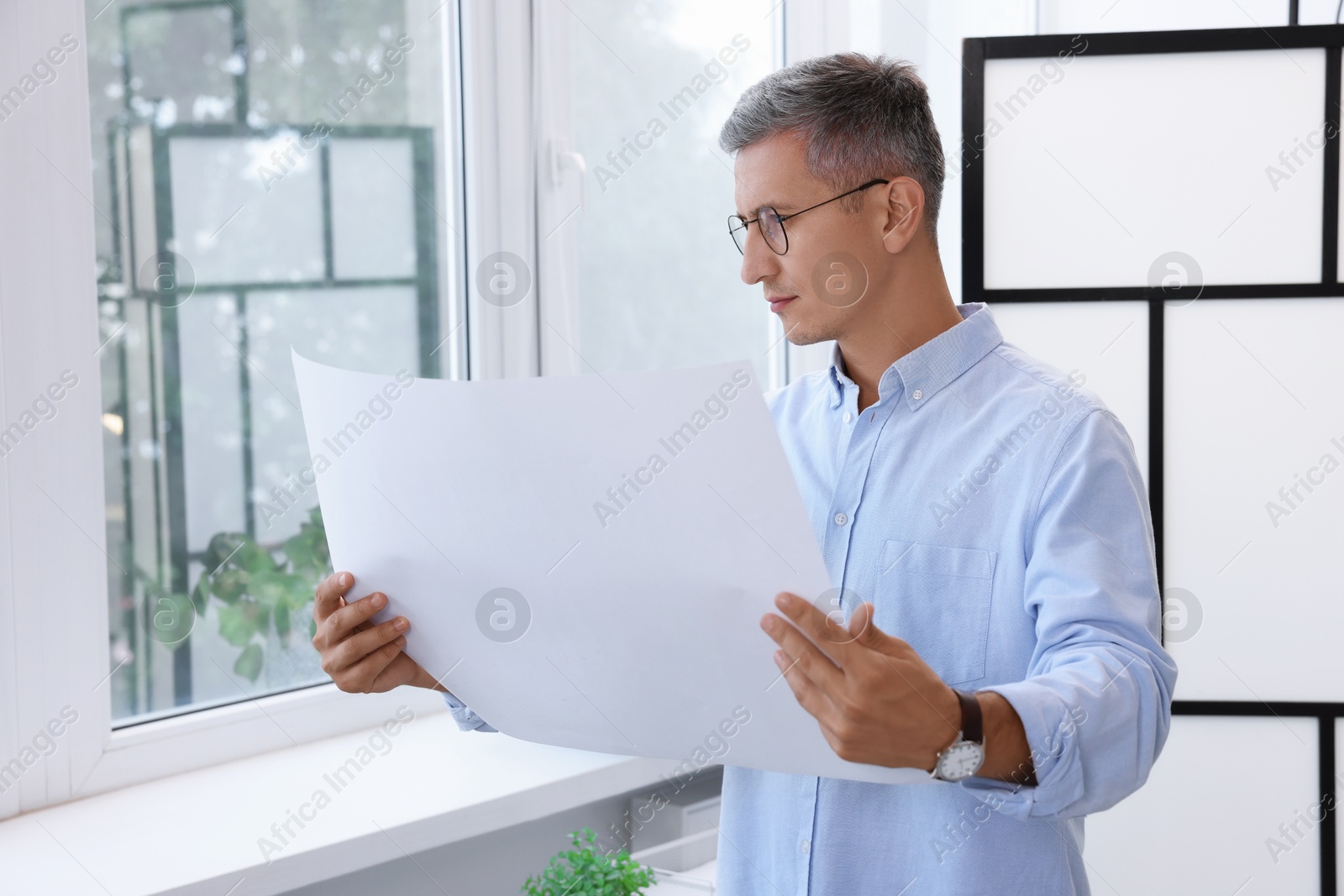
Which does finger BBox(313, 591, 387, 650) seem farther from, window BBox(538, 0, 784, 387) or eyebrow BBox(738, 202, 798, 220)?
window BBox(538, 0, 784, 387)

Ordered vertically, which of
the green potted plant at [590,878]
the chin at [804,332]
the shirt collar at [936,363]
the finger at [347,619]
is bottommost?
the green potted plant at [590,878]

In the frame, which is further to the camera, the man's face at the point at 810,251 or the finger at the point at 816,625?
the man's face at the point at 810,251

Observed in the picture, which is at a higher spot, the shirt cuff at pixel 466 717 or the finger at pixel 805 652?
the finger at pixel 805 652

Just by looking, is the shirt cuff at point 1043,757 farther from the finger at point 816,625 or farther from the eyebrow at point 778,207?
the eyebrow at point 778,207

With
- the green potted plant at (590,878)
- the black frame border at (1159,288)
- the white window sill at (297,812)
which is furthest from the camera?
the black frame border at (1159,288)

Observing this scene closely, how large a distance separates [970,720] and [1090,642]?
16cm

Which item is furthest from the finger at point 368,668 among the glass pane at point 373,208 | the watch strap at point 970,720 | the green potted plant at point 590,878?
the glass pane at point 373,208

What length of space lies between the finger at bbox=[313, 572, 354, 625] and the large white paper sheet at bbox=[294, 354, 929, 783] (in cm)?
1

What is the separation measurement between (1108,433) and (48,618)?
52.5 inches

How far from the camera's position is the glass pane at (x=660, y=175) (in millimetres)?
2049

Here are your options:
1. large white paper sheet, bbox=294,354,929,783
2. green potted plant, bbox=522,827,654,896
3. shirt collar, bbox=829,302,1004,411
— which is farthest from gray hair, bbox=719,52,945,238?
green potted plant, bbox=522,827,654,896

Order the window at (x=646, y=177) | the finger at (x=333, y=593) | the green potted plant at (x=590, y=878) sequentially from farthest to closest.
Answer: the window at (x=646, y=177) → the green potted plant at (x=590, y=878) → the finger at (x=333, y=593)

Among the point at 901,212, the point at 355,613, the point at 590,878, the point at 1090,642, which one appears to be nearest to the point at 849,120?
the point at 901,212

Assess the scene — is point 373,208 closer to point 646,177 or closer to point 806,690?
point 646,177
